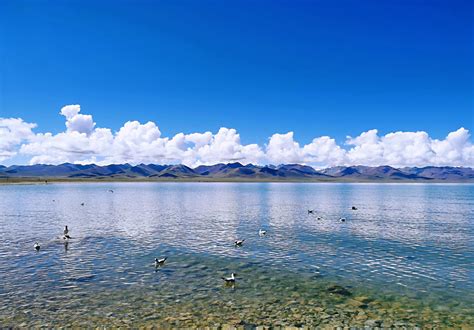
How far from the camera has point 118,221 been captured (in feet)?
173

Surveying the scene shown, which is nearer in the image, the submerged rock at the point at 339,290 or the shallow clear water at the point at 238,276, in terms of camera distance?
the shallow clear water at the point at 238,276

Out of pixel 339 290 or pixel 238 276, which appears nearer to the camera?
pixel 339 290

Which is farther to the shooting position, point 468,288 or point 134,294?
point 468,288

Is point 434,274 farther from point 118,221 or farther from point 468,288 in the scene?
point 118,221

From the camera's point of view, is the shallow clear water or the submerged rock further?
the submerged rock

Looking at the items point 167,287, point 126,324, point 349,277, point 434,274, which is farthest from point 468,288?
point 126,324

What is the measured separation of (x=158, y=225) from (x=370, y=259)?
29.5 meters

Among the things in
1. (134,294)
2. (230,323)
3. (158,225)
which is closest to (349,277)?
(230,323)

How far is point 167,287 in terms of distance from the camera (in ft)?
73.8

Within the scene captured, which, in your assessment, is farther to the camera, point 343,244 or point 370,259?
point 343,244

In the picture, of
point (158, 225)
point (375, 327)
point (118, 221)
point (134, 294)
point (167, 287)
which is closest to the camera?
point (375, 327)

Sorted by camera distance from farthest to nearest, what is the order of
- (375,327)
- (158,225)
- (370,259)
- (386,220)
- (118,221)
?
(386,220) → (118,221) → (158,225) → (370,259) → (375,327)

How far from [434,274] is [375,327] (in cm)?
1178

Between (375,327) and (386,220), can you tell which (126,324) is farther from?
(386,220)
